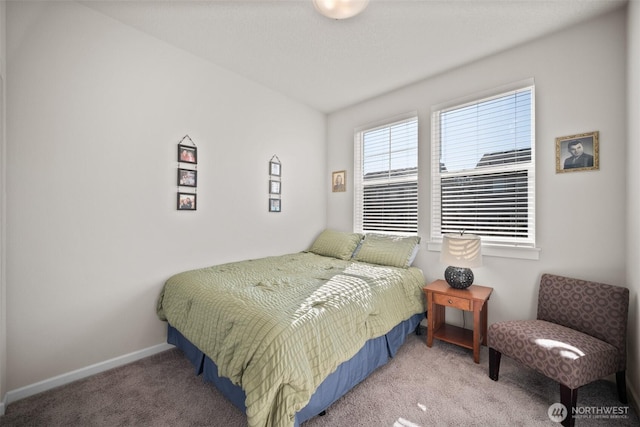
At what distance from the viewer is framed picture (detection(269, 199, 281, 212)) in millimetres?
3320

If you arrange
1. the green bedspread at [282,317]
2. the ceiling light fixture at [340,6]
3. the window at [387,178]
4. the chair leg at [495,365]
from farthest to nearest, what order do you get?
1. the window at [387,178]
2. the chair leg at [495,365]
3. the ceiling light fixture at [340,6]
4. the green bedspread at [282,317]

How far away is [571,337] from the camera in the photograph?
1748mm

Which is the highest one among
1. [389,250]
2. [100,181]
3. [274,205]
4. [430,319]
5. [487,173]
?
[487,173]

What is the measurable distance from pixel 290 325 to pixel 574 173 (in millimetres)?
2526

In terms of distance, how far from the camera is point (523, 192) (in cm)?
242

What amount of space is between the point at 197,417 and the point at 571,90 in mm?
3651

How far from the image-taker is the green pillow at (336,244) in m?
3.28

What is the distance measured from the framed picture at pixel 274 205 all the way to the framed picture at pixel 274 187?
11cm

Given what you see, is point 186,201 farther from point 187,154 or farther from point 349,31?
point 349,31

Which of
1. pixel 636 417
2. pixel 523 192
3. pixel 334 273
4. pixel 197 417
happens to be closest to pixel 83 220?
pixel 197 417

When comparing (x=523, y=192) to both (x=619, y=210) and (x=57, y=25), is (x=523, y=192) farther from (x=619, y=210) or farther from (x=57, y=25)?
(x=57, y=25)

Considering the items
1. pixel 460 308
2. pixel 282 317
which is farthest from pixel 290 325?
pixel 460 308

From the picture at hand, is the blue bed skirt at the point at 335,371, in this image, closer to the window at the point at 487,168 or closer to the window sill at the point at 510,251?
the window sill at the point at 510,251

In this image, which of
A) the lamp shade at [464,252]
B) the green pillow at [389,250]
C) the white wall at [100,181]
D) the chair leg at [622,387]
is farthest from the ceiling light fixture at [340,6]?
the chair leg at [622,387]
